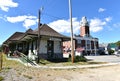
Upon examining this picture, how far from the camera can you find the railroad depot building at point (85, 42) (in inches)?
2539

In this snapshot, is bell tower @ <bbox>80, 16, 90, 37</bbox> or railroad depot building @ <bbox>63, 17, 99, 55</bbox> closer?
railroad depot building @ <bbox>63, 17, 99, 55</bbox>

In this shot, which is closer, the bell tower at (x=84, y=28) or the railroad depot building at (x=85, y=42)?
the railroad depot building at (x=85, y=42)

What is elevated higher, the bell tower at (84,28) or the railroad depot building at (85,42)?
the bell tower at (84,28)

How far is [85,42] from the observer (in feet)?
222

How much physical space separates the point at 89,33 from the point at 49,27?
4839 cm

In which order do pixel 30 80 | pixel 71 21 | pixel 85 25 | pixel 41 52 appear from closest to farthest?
pixel 30 80
pixel 71 21
pixel 41 52
pixel 85 25

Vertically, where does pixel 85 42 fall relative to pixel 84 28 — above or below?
below

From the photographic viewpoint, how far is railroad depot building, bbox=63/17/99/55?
212ft

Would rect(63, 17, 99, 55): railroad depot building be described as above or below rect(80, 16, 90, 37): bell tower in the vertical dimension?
below

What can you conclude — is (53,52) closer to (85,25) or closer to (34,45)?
(34,45)

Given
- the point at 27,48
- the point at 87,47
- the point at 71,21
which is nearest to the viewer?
the point at 71,21

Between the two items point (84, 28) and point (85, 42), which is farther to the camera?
point (84, 28)

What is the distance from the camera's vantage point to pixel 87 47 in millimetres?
67812

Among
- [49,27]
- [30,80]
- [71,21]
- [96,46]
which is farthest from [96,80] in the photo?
[96,46]
